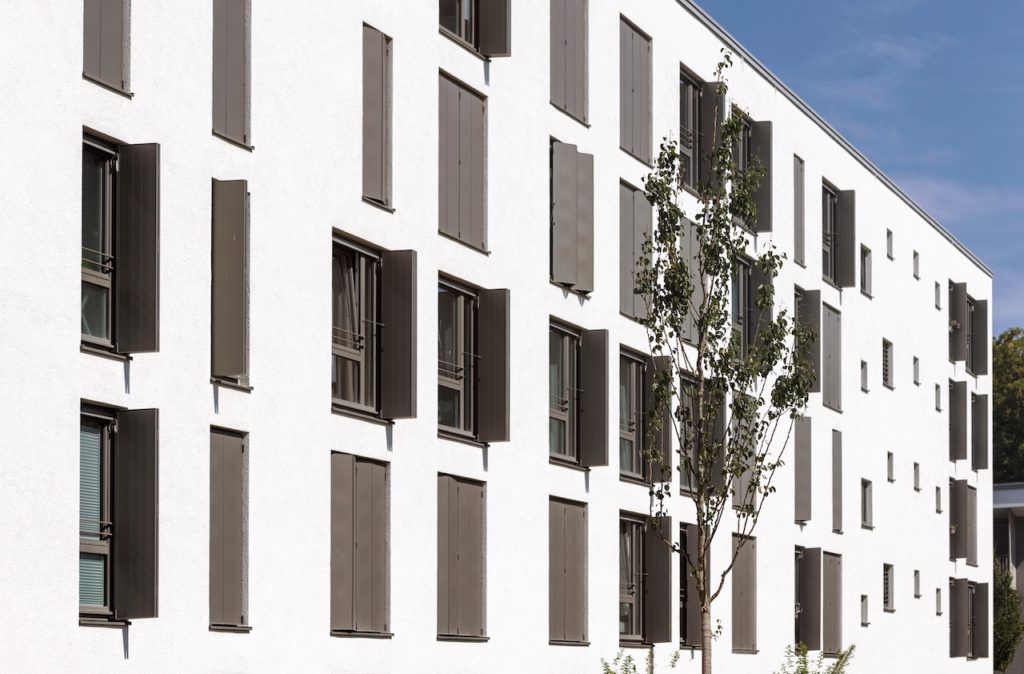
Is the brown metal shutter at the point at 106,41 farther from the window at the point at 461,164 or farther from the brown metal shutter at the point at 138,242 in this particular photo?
the window at the point at 461,164

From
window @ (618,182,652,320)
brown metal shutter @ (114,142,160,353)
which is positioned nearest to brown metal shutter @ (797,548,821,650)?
window @ (618,182,652,320)

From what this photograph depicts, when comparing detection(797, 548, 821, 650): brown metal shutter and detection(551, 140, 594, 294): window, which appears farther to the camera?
detection(797, 548, 821, 650): brown metal shutter

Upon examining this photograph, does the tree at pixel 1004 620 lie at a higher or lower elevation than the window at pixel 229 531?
lower

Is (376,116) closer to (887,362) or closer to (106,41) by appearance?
(106,41)

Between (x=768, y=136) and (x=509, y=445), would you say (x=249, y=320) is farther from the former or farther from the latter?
(x=768, y=136)

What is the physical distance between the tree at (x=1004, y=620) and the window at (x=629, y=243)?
30194 mm

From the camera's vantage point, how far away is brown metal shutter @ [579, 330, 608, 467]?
26.7m

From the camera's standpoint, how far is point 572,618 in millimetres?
26109

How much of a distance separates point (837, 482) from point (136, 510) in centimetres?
2387

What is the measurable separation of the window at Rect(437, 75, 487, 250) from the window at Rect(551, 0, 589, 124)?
246 cm

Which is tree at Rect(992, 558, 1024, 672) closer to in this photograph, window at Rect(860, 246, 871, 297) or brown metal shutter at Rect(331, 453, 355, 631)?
window at Rect(860, 246, 871, 297)

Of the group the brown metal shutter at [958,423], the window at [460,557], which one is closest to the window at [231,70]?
the window at [460,557]

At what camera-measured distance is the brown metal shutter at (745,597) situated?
3238 cm

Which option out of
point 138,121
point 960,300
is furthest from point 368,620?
point 960,300
